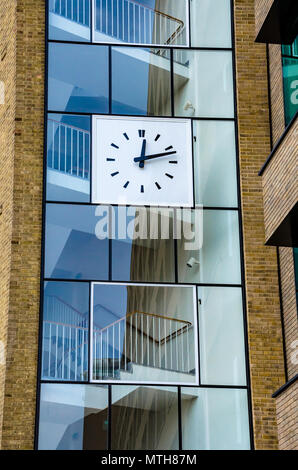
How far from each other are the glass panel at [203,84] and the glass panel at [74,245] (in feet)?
9.94

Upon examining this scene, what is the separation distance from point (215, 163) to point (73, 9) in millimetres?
4295

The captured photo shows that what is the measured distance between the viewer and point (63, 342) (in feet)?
74.2

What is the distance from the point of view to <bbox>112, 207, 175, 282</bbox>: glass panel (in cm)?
2331

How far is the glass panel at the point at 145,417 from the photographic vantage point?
22.3 m

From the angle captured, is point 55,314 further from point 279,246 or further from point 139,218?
point 279,246

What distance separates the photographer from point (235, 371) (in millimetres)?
22703

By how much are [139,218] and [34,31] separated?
4495 mm

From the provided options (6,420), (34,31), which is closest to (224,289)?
(6,420)

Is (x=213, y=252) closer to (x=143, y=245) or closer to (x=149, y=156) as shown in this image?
(x=143, y=245)

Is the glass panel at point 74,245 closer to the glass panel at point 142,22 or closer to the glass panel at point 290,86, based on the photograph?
the glass panel at point 142,22

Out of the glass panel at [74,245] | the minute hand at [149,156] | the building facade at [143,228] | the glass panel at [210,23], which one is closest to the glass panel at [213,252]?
the building facade at [143,228]

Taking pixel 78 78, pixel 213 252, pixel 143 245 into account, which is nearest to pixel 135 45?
pixel 78 78

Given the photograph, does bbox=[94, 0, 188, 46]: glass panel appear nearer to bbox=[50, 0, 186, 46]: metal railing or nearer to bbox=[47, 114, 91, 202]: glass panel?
bbox=[50, 0, 186, 46]: metal railing

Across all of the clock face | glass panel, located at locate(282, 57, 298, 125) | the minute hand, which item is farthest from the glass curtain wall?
glass panel, located at locate(282, 57, 298, 125)
